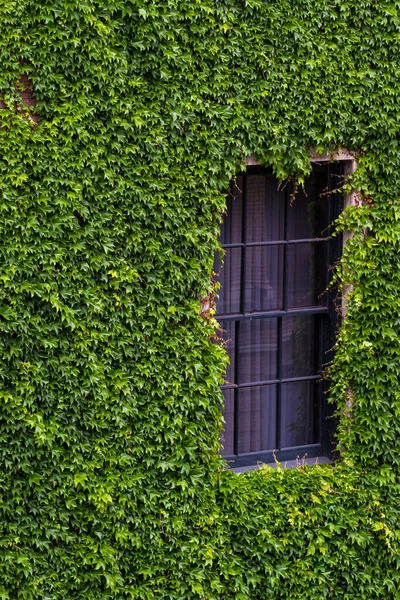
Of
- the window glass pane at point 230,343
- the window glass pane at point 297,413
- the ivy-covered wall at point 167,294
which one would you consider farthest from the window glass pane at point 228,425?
the window glass pane at point 297,413

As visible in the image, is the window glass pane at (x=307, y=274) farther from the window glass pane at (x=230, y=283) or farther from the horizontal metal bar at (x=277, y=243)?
the window glass pane at (x=230, y=283)

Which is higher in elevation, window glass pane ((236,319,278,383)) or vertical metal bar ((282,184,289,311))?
vertical metal bar ((282,184,289,311))

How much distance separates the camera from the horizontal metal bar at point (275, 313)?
24.1ft

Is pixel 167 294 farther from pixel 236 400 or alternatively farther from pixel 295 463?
pixel 295 463

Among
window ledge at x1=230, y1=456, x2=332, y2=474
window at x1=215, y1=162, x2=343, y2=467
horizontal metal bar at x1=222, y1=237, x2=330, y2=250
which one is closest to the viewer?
horizontal metal bar at x1=222, y1=237, x2=330, y2=250

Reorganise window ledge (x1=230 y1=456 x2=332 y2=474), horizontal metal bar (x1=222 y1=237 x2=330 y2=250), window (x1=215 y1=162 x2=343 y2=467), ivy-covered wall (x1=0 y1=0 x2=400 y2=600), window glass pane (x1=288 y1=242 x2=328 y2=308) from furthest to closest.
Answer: window glass pane (x1=288 y1=242 x2=328 y2=308) → window ledge (x1=230 y1=456 x2=332 y2=474) → window (x1=215 y1=162 x2=343 y2=467) → horizontal metal bar (x1=222 y1=237 x2=330 y2=250) → ivy-covered wall (x1=0 y1=0 x2=400 y2=600)

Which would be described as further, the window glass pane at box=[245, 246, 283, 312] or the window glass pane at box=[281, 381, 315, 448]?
the window glass pane at box=[281, 381, 315, 448]

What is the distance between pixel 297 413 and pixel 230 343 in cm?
89

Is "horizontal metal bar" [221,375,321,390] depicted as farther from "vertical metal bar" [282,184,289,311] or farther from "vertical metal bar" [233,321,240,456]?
"vertical metal bar" [282,184,289,311]

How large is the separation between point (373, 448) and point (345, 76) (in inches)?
117

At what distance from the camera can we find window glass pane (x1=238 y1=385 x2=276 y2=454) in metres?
7.59

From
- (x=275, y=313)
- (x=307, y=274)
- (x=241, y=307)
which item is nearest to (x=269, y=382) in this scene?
(x=275, y=313)

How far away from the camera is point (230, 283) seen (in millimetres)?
7391

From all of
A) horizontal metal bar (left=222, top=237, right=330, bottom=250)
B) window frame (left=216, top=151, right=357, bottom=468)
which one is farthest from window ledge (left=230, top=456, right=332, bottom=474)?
horizontal metal bar (left=222, top=237, right=330, bottom=250)
